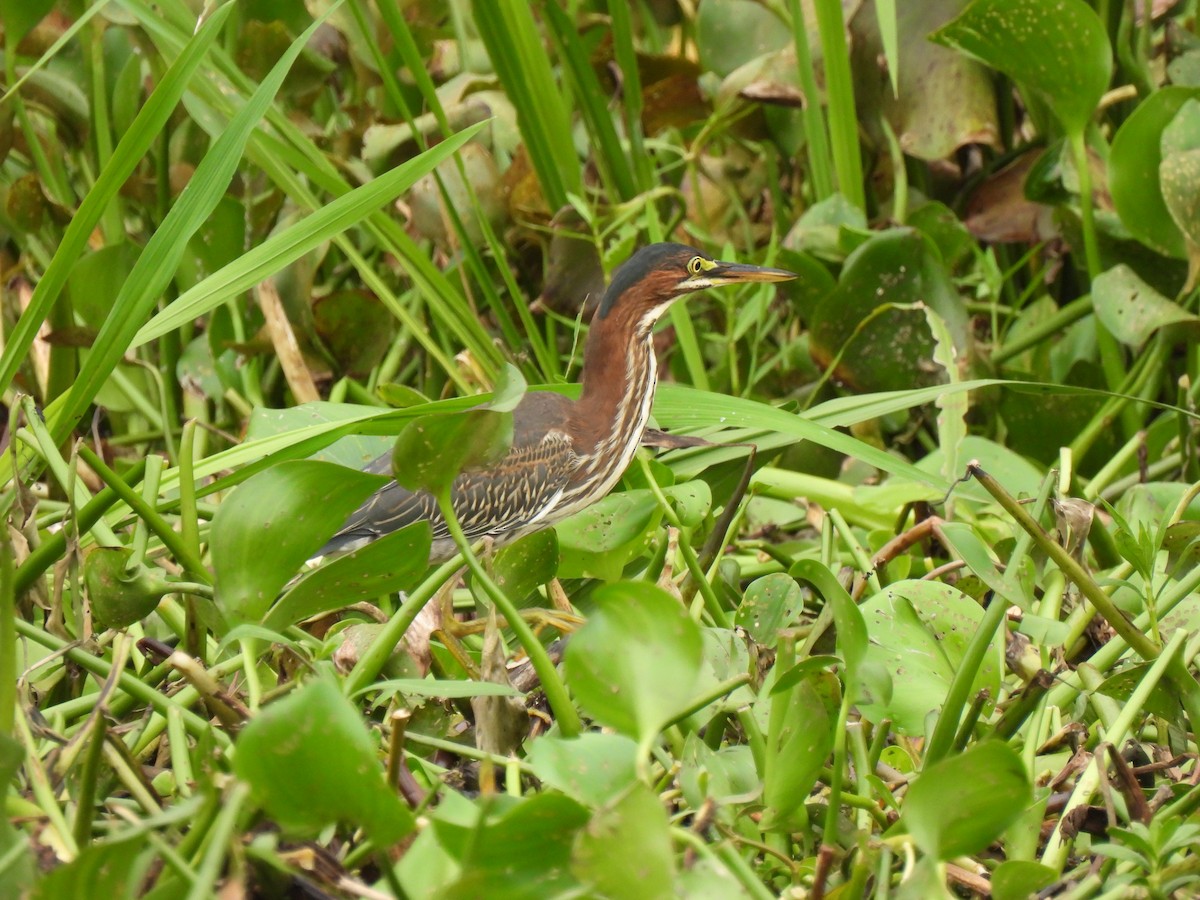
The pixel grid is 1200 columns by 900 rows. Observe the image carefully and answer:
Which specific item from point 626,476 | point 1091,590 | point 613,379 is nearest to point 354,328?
point 613,379

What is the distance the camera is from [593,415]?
2.80 meters

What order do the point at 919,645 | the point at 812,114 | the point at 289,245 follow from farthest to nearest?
1. the point at 812,114
2. the point at 289,245
3. the point at 919,645

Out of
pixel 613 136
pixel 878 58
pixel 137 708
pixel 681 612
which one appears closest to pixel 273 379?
pixel 613 136

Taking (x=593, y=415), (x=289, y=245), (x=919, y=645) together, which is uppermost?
(x=289, y=245)

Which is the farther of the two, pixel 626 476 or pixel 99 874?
pixel 626 476

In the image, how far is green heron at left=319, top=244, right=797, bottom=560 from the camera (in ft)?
9.02

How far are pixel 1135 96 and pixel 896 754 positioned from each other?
2.02m

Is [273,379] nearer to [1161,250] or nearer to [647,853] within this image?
[1161,250]

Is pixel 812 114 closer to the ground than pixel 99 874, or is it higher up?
closer to the ground

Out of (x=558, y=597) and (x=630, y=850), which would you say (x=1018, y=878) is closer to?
(x=630, y=850)

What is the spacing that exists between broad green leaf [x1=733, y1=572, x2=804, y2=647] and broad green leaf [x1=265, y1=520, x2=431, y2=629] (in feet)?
1.21

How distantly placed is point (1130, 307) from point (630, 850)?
211cm

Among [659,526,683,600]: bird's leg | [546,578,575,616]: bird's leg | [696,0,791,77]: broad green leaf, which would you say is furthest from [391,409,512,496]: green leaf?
[696,0,791,77]: broad green leaf

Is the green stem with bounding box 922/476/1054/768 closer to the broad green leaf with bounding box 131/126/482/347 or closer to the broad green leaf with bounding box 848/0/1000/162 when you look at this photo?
the broad green leaf with bounding box 131/126/482/347
